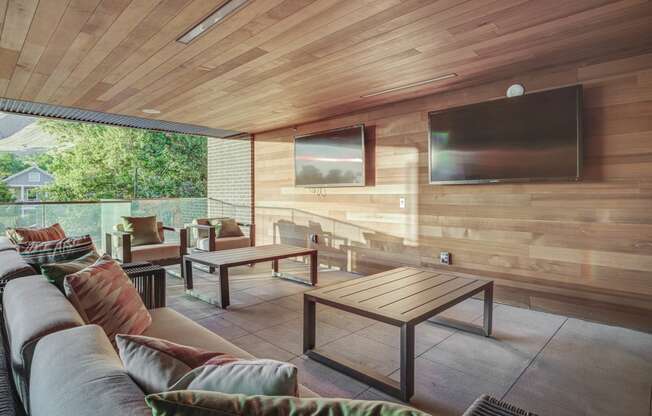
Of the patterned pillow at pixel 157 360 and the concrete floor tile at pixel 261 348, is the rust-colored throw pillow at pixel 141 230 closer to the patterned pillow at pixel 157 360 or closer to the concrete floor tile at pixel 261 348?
the concrete floor tile at pixel 261 348

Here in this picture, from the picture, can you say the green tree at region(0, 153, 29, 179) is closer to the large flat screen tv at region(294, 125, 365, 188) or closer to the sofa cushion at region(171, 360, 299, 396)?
the large flat screen tv at region(294, 125, 365, 188)

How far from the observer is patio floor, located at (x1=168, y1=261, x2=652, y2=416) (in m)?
2.04

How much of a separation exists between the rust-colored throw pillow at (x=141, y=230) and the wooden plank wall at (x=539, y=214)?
2501 millimetres

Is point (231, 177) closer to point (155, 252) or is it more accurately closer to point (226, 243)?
point (226, 243)

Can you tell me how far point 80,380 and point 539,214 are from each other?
12.1ft

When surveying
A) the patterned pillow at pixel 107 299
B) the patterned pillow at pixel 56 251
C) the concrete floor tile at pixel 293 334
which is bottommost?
the concrete floor tile at pixel 293 334

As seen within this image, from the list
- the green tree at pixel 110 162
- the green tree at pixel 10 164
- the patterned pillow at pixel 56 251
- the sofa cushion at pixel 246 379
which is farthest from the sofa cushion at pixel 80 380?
the green tree at pixel 10 164

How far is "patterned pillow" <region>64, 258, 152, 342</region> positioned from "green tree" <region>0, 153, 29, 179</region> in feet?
57.3

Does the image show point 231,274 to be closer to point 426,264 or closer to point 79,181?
point 426,264

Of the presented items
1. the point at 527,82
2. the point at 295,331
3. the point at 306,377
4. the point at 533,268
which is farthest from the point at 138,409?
the point at 527,82

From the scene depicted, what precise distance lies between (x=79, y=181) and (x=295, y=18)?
13054mm

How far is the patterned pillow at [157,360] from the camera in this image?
2.98 ft

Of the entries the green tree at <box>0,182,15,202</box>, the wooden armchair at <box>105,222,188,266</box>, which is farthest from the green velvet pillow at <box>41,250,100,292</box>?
the green tree at <box>0,182,15,202</box>

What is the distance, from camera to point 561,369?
7.69ft
